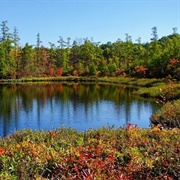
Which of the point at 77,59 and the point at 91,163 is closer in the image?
the point at 91,163

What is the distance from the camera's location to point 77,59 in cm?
7300

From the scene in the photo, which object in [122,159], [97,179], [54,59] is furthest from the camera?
[54,59]

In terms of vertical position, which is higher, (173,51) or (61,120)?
(173,51)

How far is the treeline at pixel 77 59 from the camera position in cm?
5953

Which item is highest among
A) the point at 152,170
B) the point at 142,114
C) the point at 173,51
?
the point at 173,51

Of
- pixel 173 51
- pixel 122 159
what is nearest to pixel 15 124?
pixel 122 159

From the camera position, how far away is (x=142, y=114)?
2119 cm

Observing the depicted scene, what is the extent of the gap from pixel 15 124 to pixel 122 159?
45.3 ft

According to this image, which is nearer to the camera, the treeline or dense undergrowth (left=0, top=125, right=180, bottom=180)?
dense undergrowth (left=0, top=125, right=180, bottom=180)

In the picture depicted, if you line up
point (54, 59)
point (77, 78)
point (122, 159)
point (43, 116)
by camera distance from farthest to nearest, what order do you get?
point (54, 59)
point (77, 78)
point (43, 116)
point (122, 159)

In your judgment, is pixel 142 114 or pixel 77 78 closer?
pixel 142 114

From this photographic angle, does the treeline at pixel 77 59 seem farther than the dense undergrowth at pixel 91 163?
Yes

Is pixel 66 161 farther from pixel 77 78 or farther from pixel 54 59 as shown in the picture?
pixel 54 59

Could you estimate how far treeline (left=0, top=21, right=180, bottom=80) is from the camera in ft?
195
